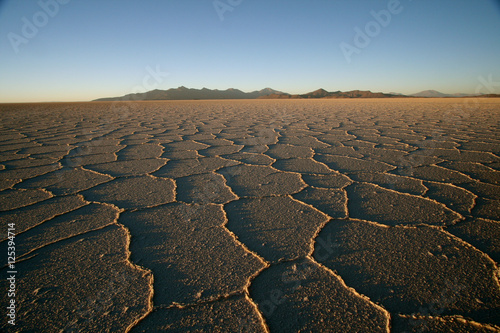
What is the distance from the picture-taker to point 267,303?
30.2 inches

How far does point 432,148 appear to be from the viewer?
2.69 meters

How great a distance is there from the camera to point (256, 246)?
1045 mm

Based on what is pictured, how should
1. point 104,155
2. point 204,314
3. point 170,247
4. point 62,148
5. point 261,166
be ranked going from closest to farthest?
1. point 204,314
2. point 170,247
3. point 261,166
4. point 104,155
5. point 62,148

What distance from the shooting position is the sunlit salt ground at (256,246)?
73 cm

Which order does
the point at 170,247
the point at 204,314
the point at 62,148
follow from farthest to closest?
the point at 62,148, the point at 170,247, the point at 204,314

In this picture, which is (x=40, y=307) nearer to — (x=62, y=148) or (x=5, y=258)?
(x=5, y=258)

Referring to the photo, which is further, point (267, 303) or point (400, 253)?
point (400, 253)

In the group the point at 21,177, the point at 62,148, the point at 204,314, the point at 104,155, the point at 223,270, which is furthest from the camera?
the point at 62,148

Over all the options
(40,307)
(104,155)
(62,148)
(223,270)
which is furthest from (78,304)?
(62,148)

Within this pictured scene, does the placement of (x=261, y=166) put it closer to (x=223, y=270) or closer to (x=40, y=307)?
(x=223, y=270)

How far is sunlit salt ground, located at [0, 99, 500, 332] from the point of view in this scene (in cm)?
73

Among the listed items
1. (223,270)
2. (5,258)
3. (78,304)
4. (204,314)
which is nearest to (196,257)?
(223,270)

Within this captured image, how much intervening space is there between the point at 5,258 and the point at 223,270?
0.84 metres

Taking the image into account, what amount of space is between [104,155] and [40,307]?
2.03m
